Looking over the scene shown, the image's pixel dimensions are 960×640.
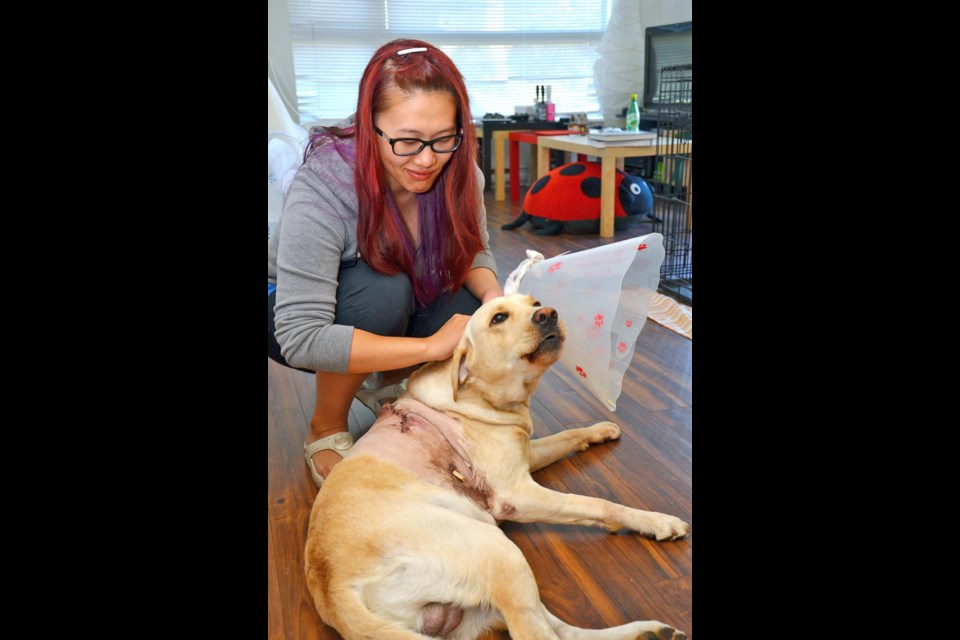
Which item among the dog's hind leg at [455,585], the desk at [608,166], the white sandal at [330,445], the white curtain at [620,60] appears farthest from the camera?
the white curtain at [620,60]

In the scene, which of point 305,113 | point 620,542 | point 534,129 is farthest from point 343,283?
point 305,113

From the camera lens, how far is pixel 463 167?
5.54ft

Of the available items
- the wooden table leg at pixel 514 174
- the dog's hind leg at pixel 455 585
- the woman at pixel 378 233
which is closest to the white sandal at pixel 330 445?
the woman at pixel 378 233

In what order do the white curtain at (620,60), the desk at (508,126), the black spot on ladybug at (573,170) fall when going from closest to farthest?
the black spot on ladybug at (573,170) → the desk at (508,126) → the white curtain at (620,60)

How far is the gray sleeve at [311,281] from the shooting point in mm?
1558

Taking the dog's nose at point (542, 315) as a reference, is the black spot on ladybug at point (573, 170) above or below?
above

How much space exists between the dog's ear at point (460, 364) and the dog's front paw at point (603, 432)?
0.52 m

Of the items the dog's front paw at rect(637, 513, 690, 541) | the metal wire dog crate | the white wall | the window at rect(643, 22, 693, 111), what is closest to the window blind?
the window at rect(643, 22, 693, 111)

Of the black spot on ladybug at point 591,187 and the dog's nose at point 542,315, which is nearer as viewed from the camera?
the dog's nose at point 542,315

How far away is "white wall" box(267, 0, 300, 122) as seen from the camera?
6539mm

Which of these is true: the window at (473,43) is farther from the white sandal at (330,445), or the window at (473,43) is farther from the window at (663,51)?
the white sandal at (330,445)

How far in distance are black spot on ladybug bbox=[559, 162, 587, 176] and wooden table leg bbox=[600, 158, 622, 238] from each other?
29cm

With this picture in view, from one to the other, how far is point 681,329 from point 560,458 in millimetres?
1223

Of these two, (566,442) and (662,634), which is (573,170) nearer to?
(566,442)
